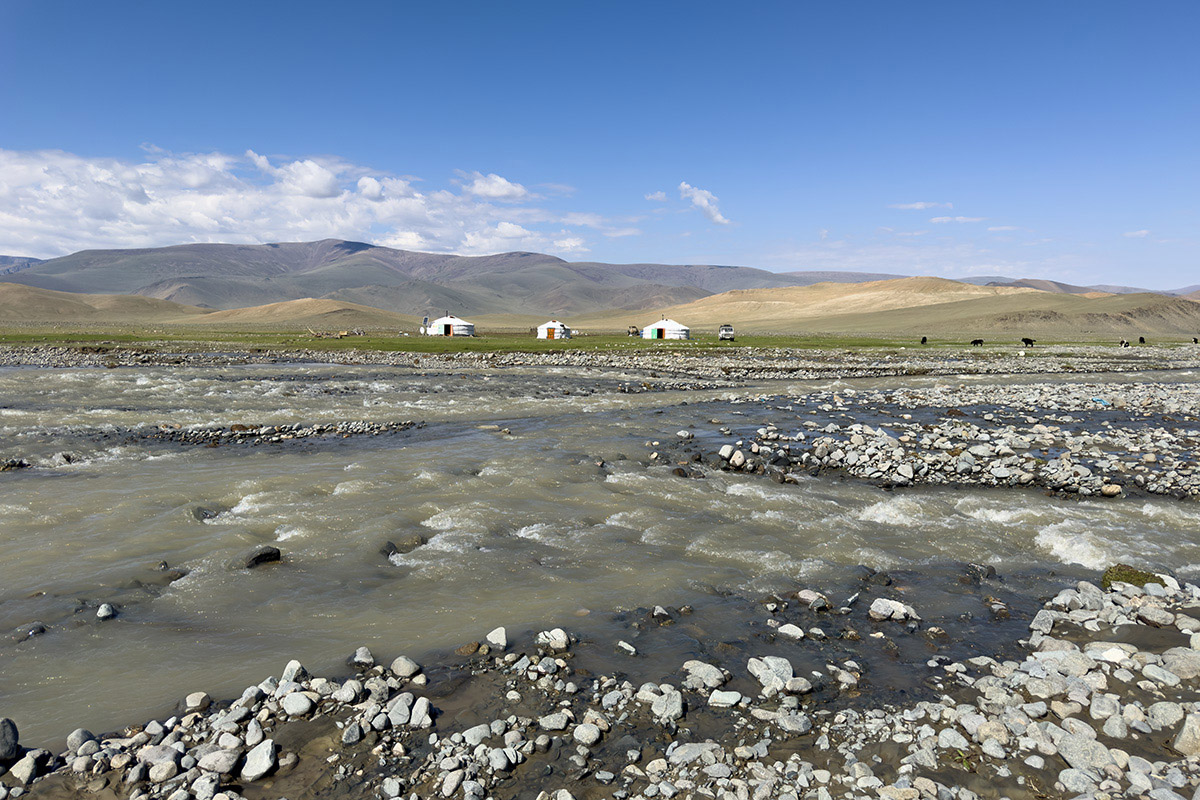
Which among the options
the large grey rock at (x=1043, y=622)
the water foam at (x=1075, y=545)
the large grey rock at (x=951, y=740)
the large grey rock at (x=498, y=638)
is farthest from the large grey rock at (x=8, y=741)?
the water foam at (x=1075, y=545)

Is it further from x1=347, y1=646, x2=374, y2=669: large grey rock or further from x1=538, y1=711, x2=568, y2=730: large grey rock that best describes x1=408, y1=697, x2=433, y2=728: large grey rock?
x1=347, y1=646, x2=374, y2=669: large grey rock

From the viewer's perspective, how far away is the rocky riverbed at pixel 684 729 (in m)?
4.73

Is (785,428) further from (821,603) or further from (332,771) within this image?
(332,771)

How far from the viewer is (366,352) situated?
69938 millimetres

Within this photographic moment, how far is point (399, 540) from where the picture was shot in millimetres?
10555

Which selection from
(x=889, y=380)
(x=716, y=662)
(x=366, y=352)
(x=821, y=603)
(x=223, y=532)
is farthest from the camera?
(x=366, y=352)

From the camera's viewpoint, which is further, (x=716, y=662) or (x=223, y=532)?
(x=223, y=532)

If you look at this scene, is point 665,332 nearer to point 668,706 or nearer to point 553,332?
point 553,332

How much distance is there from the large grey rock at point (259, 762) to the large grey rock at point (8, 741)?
189 cm

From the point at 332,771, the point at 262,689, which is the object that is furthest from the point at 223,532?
the point at 332,771

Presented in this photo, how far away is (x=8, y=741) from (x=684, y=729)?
547 cm

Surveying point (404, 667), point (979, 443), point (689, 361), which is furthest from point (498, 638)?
point (689, 361)

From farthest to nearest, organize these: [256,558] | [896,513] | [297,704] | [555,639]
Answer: [896,513], [256,558], [555,639], [297,704]

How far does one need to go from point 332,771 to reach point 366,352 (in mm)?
69803
